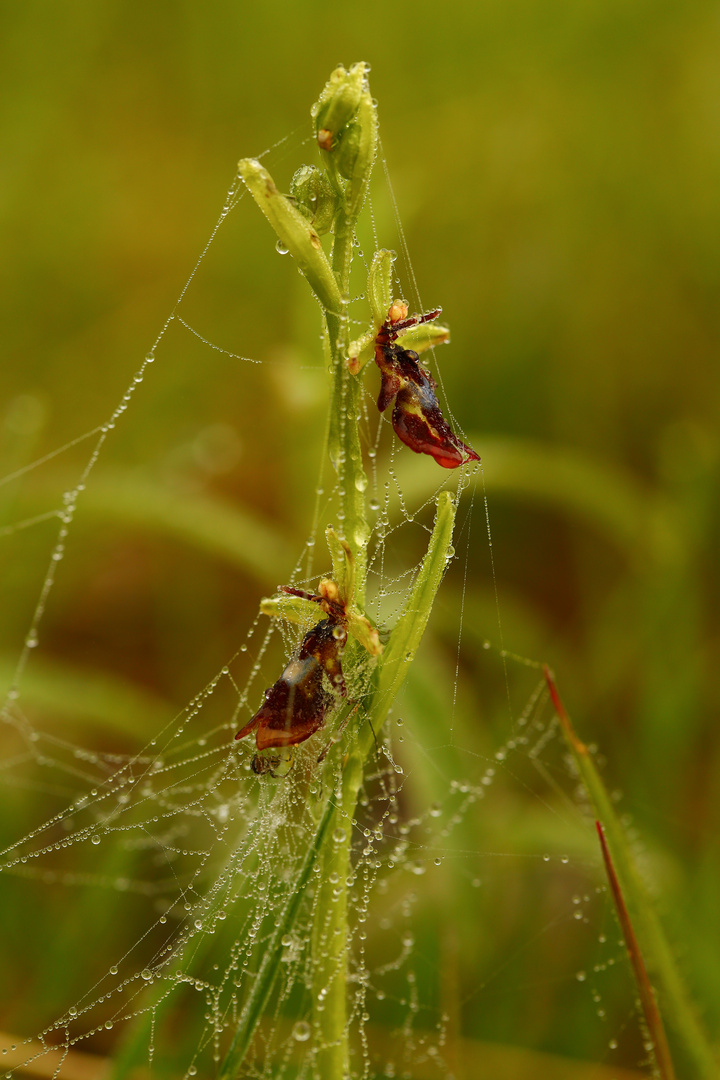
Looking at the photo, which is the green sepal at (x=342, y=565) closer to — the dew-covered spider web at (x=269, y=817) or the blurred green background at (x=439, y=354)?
the dew-covered spider web at (x=269, y=817)

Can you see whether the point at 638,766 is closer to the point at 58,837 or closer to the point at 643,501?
the point at 643,501

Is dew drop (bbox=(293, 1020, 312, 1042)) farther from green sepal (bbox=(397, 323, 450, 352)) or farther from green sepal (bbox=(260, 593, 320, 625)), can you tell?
green sepal (bbox=(397, 323, 450, 352))

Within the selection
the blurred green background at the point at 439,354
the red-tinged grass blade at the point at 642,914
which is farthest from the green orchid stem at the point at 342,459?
the blurred green background at the point at 439,354

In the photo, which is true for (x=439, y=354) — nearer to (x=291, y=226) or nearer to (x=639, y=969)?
(x=291, y=226)

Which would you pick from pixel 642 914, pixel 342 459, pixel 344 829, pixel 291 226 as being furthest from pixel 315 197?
pixel 642 914

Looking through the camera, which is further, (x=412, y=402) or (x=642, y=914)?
(x=642, y=914)

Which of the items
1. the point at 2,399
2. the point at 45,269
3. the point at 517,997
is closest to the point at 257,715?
the point at 517,997
